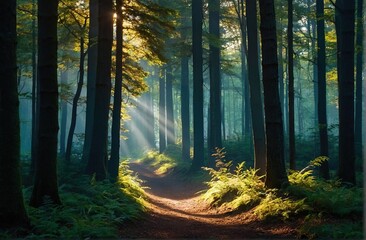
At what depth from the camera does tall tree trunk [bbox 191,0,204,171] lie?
22.6 meters

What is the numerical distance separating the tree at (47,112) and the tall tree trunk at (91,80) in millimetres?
7643

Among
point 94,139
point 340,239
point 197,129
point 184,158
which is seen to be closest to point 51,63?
point 94,139

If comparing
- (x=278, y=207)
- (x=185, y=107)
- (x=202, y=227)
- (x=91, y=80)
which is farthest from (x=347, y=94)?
(x=185, y=107)

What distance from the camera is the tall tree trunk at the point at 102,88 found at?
43.1 ft

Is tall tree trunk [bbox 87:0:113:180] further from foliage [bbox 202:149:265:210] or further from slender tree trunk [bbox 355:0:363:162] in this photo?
slender tree trunk [bbox 355:0:363:162]

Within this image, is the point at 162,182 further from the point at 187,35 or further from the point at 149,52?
the point at 187,35

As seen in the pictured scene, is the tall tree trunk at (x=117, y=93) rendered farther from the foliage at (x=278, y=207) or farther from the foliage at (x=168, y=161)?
the foliage at (x=168, y=161)

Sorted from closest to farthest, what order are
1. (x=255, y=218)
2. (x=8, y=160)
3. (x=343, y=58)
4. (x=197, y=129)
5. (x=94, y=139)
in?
(x=8, y=160)
(x=255, y=218)
(x=343, y=58)
(x=94, y=139)
(x=197, y=129)

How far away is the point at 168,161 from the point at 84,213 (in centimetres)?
2413

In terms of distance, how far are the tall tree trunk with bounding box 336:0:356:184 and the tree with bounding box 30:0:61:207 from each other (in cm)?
843

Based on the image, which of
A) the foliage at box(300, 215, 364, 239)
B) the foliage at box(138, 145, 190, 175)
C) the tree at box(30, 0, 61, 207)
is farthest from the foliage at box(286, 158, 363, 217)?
the foliage at box(138, 145, 190, 175)

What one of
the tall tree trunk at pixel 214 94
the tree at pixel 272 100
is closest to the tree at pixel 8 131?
the tree at pixel 272 100

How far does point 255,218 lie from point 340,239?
3.37m

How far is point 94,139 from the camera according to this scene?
13258mm
